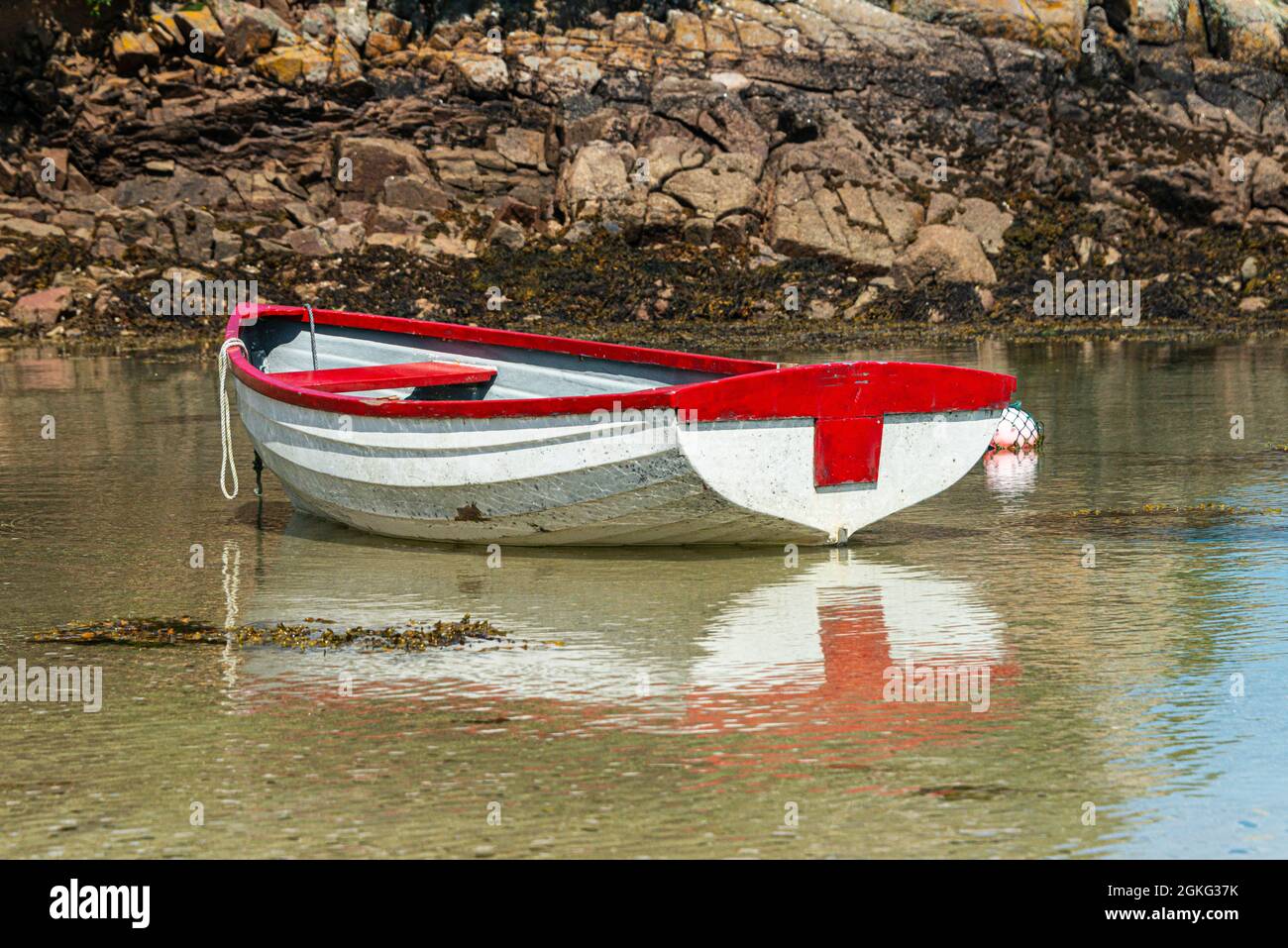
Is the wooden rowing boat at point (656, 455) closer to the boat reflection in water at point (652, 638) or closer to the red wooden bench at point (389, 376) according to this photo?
the boat reflection in water at point (652, 638)

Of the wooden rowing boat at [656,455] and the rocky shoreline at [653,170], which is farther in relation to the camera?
the rocky shoreline at [653,170]

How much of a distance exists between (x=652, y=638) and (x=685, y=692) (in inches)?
46.6

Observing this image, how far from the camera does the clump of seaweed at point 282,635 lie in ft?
31.9

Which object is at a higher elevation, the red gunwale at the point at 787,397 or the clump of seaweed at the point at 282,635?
the red gunwale at the point at 787,397

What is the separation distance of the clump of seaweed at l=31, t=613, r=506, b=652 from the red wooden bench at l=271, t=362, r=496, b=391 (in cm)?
400

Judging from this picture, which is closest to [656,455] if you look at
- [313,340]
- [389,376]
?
[389,376]

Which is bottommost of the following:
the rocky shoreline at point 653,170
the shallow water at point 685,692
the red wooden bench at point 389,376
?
the shallow water at point 685,692

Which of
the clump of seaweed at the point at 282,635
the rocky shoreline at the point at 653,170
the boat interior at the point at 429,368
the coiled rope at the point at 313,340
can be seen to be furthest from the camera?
the rocky shoreline at the point at 653,170

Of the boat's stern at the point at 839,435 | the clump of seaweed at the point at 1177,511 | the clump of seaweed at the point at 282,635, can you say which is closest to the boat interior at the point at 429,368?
the boat's stern at the point at 839,435

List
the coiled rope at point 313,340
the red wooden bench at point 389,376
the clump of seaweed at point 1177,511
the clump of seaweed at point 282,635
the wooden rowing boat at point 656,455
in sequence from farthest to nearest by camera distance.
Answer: the coiled rope at point 313,340, the red wooden bench at point 389,376, the clump of seaweed at point 1177,511, the wooden rowing boat at point 656,455, the clump of seaweed at point 282,635

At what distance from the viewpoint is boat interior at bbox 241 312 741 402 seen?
14180 mm

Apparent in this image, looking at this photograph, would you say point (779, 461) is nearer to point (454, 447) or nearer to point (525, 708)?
point (454, 447)

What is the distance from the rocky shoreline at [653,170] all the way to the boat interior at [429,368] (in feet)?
52.7

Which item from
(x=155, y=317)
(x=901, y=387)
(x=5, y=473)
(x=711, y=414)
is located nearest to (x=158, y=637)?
(x=711, y=414)
